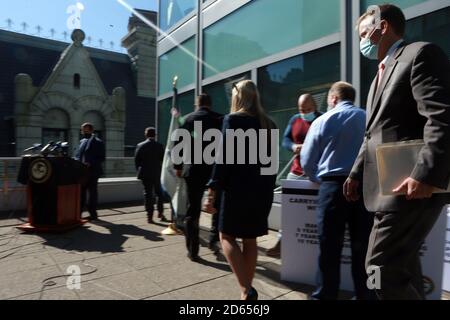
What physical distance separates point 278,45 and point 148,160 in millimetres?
2927

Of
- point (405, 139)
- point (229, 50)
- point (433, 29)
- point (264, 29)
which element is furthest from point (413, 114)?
point (229, 50)

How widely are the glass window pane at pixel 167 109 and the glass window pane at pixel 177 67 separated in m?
0.28

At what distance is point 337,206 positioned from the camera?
2.44 m

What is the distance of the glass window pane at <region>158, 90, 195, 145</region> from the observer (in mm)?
7871

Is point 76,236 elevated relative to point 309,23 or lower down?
lower down

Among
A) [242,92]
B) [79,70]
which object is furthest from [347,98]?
[79,70]

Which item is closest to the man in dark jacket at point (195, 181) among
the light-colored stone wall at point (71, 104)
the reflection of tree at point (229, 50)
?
the reflection of tree at point (229, 50)

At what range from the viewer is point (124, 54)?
2317cm

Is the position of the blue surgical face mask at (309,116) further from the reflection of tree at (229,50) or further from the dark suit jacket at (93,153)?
the dark suit jacket at (93,153)

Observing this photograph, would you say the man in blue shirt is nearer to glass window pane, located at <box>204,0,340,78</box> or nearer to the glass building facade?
the glass building facade

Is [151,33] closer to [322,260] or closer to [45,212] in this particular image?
[45,212]

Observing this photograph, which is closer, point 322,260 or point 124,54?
point 322,260
